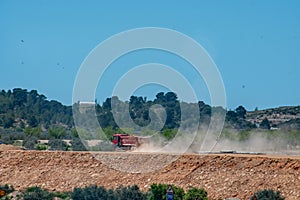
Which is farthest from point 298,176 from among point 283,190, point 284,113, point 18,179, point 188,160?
point 284,113

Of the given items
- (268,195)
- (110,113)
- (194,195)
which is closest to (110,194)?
(194,195)

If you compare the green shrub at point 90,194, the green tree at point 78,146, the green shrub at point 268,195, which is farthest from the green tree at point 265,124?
the green shrub at point 268,195

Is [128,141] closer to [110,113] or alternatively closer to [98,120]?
[98,120]

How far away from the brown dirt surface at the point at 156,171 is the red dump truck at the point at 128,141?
13986 millimetres

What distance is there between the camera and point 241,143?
6456 centimetres

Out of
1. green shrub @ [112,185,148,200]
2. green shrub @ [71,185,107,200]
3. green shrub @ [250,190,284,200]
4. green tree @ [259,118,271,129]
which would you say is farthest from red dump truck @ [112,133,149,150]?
green tree @ [259,118,271,129]

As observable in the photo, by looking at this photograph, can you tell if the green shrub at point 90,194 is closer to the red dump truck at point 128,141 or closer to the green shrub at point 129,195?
the green shrub at point 129,195

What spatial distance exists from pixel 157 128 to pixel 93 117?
594cm

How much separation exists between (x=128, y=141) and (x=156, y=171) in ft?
62.4

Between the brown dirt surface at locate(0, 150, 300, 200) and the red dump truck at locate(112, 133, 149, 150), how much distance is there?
45.9 feet

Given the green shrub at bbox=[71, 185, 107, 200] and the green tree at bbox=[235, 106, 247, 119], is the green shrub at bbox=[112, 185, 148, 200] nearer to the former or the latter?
the green shrub at bbox=[71, 185, 107, 200]

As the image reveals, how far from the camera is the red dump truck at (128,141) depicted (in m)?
60.0

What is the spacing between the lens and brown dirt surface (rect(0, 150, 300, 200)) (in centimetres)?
3672

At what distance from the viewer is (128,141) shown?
6034 centimetres
